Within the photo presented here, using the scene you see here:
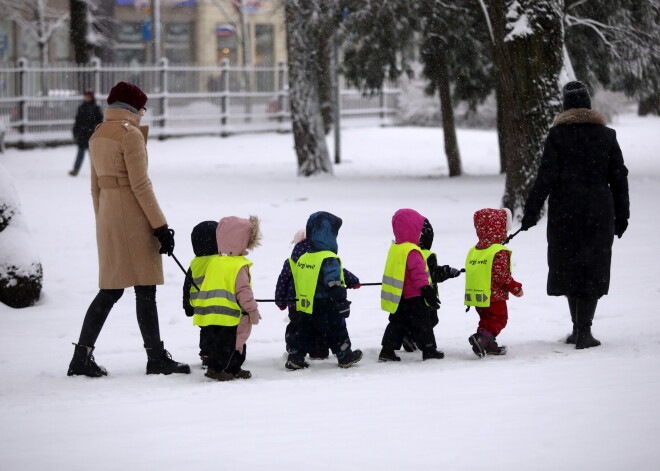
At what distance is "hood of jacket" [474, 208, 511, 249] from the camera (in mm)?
6617

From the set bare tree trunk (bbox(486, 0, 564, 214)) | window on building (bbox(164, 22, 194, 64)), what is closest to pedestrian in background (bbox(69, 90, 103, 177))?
bare tree trunk (bbox(486, 0, 564, 214))

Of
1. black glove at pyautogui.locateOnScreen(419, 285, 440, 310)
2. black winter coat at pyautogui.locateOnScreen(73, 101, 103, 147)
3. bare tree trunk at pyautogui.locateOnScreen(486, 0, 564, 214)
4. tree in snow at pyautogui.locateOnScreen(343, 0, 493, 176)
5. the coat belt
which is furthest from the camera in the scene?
black winter coat at pyautogui.locateOnScreen(73, 101, 103, 147)

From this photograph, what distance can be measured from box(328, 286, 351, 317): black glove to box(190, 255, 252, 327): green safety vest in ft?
1.86

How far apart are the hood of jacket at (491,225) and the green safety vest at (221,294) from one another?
1569mm

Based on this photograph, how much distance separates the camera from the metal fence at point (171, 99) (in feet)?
88.7

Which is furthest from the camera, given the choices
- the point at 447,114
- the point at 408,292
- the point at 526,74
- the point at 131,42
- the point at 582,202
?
the point at 131,42

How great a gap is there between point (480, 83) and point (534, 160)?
711 centimetres

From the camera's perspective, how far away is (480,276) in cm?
657

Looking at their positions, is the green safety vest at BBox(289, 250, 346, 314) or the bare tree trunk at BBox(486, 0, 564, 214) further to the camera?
the bare tree trunk at BBox(486, 0, 564, 214)

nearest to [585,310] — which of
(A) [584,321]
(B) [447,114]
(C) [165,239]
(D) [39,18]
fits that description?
(A) [584,321]

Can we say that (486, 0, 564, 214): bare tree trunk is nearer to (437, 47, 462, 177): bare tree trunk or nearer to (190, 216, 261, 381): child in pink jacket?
(437, 47, 462, 177): bare tree trunk

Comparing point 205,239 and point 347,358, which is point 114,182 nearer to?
point 205,239

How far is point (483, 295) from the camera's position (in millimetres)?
6539

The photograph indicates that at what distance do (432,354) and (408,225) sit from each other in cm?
84
